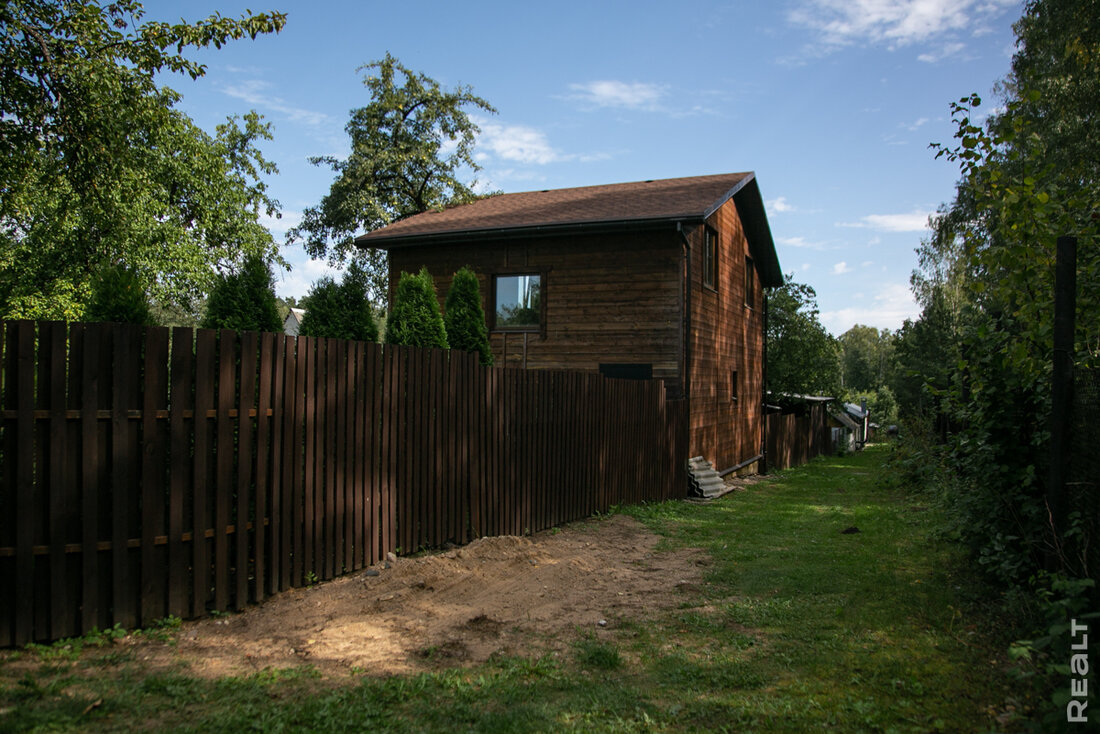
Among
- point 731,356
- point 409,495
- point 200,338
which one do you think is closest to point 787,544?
point 409,495

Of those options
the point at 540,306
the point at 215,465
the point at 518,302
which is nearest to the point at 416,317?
the point at 215,465

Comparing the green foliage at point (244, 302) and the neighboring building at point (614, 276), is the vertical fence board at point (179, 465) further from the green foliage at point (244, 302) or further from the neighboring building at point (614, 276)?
the neighboring building at point (614, 276)

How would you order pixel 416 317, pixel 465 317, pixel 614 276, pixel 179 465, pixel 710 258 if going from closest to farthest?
pixel 179 465, pixel 416 317, pixel 465 317, pixel 614 276, pixel 710 258

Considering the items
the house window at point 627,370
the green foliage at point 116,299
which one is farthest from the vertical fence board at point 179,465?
the house window at point 627,370

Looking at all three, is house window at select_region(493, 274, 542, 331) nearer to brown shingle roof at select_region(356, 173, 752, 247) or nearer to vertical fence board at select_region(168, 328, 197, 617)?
brown shingle roof at select_region(356, 173, 752, 247)

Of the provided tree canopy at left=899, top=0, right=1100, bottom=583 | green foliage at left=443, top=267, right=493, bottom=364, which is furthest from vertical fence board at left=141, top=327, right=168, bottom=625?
green foliage at left=443, top=267, right=493, bottom=364

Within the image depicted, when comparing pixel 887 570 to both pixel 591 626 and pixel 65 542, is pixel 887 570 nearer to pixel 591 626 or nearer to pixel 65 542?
pixel 591 626

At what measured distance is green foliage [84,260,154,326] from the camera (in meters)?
5.54

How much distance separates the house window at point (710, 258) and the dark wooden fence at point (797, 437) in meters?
7.77

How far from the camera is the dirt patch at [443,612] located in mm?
4527

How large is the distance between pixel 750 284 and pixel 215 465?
60.9 feet

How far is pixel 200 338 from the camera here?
5.10 meters

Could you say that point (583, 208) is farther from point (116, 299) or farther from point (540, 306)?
point (116, 299)

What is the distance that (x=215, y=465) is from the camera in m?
5.22
